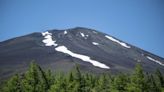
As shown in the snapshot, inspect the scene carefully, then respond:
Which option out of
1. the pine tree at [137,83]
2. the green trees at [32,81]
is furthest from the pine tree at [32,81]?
the pine tree at [137,83]

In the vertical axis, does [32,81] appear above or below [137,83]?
above

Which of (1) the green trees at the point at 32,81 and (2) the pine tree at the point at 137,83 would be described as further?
(1) the green trees at the point at 32,81

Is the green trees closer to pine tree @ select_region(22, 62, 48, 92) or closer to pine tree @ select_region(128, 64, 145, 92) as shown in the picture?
pine tree @ select_region(22, 62, 48, 92)

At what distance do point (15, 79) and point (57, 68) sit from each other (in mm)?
113578

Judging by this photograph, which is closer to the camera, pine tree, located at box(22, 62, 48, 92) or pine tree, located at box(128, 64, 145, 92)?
pine tree, located at box(128, 64, 145, 92)

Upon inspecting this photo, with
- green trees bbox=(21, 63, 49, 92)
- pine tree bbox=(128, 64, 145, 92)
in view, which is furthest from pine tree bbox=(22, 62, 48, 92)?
pine tree bbox=(128, 64, 145, 92)

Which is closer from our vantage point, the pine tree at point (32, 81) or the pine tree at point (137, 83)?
the pine tree at point (137, 83)

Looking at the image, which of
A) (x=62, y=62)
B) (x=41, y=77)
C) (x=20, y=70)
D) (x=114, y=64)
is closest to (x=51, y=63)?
(x=62, y=62)

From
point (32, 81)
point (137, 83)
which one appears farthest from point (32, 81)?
point (137, 83)

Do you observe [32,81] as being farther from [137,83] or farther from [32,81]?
[137,83]

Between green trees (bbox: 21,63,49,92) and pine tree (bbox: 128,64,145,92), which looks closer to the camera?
pine tree (bbox: 128,64,145,92)

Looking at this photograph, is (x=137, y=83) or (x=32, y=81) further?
(x=32, y=81)

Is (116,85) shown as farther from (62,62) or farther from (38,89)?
(62,62)

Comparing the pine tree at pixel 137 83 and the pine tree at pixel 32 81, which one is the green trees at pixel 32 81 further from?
the pine tree at pixel 137 83
